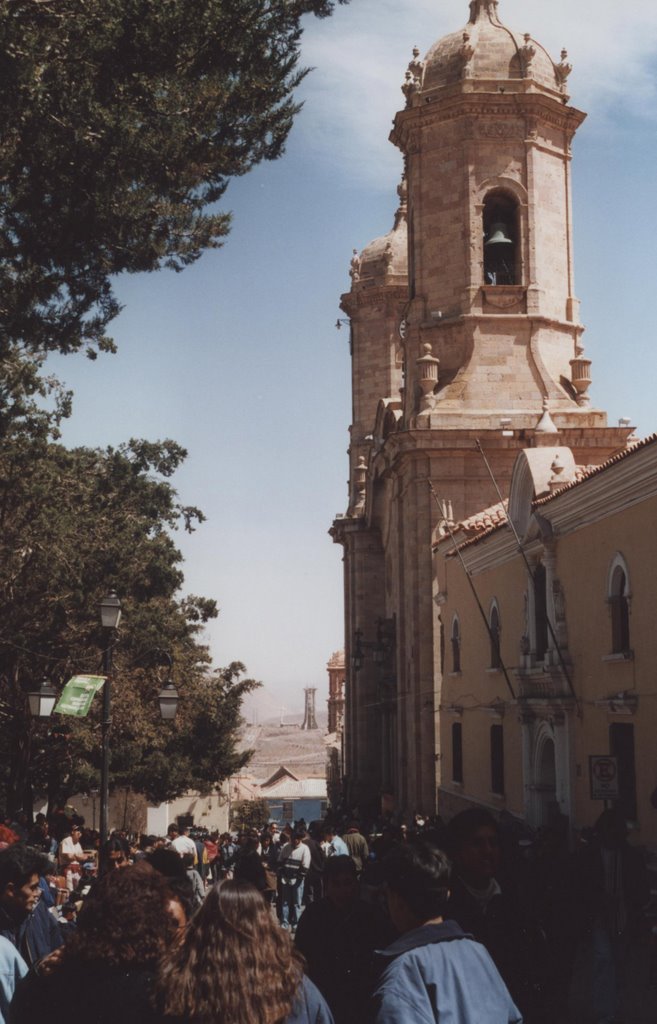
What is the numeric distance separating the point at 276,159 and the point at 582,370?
1932 centimetres

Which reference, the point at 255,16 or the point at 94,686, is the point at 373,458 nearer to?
the point at 94,686

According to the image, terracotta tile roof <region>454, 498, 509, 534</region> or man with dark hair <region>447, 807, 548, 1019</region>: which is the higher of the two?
terracotta tile roof <region>454, 498, 509, 534</region>

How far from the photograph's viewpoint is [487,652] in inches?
1022

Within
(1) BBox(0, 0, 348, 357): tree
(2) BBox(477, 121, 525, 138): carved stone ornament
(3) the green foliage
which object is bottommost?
(3) the green foliage

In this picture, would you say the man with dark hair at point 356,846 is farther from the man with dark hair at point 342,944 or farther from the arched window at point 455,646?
the arched window at point 455,646

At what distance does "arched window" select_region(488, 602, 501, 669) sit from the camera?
81.9 ft

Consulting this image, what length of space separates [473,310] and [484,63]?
627 centimetres

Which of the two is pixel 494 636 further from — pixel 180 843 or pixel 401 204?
pixel 401 204

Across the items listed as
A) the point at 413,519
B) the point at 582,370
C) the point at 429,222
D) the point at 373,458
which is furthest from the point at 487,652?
the point at 373,458

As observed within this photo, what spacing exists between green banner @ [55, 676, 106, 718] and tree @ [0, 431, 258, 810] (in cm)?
1040

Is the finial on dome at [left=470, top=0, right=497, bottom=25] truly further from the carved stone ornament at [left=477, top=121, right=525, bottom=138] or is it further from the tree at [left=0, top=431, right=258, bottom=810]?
the tree at [left=0, top=431, right=258, bottom=810]

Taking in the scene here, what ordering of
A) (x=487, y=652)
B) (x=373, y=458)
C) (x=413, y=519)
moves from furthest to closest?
1. (x=373, y=458)
2. (x=413, y=519)
3. (x=487, y=652)

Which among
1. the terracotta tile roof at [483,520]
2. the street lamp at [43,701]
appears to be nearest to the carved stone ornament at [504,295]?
the terracotta tile roof at [483,520]

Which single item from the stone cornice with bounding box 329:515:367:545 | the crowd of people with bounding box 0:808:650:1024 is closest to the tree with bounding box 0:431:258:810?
the stone cornice with bounding box 329:515:367:545
